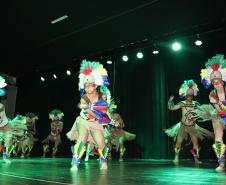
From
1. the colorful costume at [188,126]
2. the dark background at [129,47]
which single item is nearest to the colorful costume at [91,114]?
the dark background at [129,47]

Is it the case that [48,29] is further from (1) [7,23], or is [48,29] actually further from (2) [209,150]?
(2) [209,150]

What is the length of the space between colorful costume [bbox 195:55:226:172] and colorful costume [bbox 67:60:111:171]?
4.53 feet

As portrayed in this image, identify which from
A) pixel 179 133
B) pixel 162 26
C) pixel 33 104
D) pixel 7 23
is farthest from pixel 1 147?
pixel 33 104

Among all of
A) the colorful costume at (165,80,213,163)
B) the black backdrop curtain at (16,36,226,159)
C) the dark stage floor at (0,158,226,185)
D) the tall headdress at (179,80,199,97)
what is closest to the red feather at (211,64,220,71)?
the dark stage floor at (0,158,226,185)

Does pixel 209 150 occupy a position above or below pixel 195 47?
below

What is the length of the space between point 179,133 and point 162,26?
2.28 metres

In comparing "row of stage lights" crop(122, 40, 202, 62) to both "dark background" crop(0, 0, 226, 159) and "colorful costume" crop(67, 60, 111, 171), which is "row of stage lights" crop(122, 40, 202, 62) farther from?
"colorful costume" crop(67, 60, 111, 171)

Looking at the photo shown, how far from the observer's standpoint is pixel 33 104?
11.7 m

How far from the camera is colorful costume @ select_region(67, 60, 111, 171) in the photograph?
3818 millimetres

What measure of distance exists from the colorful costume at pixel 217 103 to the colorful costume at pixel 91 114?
1.38 meters

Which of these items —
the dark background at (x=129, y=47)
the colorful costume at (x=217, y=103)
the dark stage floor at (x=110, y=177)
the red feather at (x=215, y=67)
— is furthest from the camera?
the dark background at (x=129, y=47)

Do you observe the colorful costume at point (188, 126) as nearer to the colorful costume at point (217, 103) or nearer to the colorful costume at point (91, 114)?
the colorful costume at point (217, 103)

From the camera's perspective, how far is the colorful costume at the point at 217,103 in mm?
3930

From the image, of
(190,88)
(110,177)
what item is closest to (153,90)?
(190,88)
